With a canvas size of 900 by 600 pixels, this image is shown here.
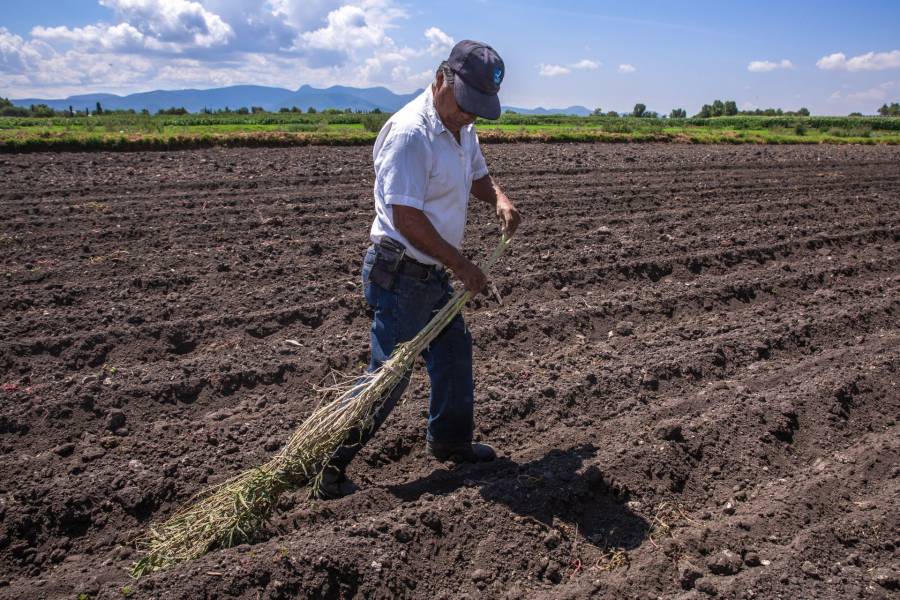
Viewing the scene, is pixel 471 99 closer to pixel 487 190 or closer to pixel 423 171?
pixel 423 171

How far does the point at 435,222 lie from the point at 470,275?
0.30 metres

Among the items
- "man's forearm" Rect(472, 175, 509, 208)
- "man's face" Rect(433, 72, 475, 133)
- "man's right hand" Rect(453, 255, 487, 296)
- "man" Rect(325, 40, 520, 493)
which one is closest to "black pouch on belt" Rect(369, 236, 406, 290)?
"man" Rect(325, 40, 520, 493)

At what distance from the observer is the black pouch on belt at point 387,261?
10.6ft

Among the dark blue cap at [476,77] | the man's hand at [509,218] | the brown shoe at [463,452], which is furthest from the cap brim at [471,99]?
the brown shoe at [463,452]

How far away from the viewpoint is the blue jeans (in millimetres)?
3357

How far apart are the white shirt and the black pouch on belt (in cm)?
3

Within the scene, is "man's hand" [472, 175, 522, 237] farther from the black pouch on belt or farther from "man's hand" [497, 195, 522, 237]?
the black pouch on belt

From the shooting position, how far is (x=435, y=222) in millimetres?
3260

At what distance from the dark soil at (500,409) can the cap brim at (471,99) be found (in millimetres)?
1784

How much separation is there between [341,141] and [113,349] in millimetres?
15087

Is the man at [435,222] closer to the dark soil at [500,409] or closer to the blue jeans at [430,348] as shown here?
the blue jeans at [430,348]

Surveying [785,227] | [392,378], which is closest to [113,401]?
[392,378]

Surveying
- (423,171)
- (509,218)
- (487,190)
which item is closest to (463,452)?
(509,218)

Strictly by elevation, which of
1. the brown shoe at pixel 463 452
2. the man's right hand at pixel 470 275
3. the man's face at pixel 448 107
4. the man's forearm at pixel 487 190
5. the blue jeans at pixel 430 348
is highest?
the man's face at pixel 448 107
